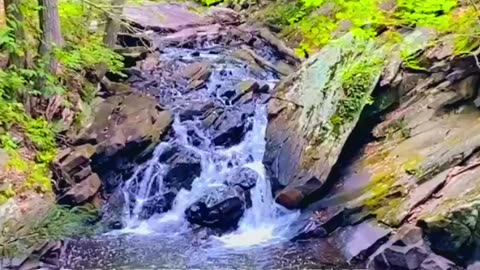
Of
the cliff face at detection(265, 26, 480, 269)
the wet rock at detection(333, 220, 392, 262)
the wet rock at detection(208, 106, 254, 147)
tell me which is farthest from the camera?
the wet rock at detection(208, 106, 254, 147)

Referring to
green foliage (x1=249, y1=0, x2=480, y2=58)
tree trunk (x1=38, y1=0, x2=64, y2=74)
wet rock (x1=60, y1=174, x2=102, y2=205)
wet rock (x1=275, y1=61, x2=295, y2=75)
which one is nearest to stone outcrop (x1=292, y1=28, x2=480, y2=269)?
green foliage (x1=249, y1=0, x2=480, y2=58)

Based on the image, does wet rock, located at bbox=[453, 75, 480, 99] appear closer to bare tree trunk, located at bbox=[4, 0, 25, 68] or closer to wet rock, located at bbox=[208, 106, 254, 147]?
wet rock, located at bbox=[208, 106, 254, 147]

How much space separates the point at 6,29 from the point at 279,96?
495 centimetres

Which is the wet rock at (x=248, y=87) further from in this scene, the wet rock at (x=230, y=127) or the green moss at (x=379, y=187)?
the green moss at (x=379, y=187)

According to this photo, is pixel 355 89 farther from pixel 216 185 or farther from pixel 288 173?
pixel 216 185

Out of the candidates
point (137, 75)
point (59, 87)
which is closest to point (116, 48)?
point (137, 75)

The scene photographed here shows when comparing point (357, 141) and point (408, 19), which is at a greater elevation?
point (408, 19)

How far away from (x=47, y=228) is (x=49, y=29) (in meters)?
3.64

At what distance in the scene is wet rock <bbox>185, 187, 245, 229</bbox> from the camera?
8.95 meters

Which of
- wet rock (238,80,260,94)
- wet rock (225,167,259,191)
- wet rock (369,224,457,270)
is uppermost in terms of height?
wet rock (238,80,260,94)

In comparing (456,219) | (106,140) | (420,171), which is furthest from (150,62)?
(456,219)

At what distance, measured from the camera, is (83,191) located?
9.09m

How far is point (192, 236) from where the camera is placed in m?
8.72

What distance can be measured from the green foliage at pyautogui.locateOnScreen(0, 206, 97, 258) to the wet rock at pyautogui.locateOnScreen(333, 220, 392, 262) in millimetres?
3689
